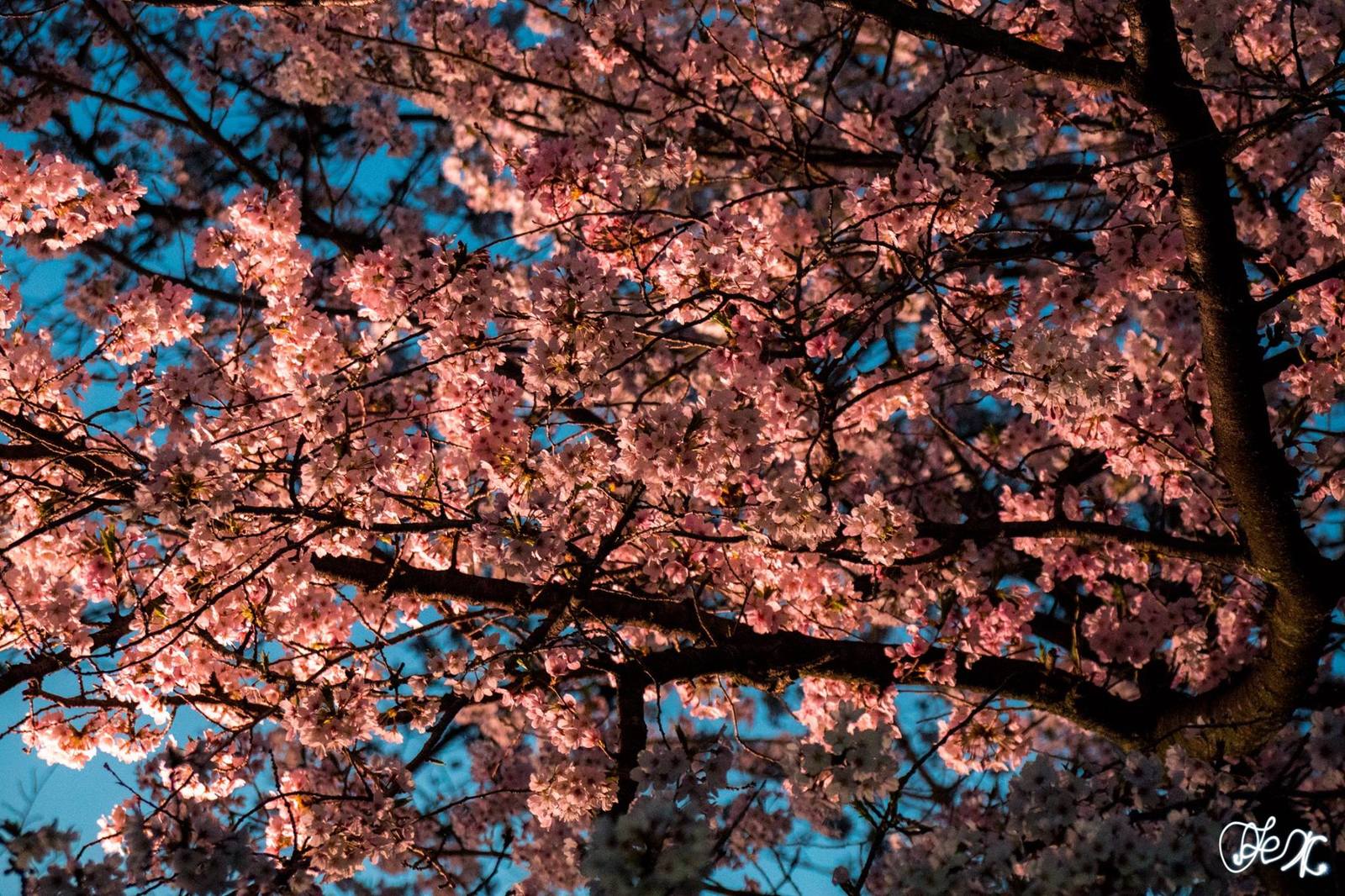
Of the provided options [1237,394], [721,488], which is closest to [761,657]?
[721,488]

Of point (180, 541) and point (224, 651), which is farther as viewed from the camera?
point (180, 541)

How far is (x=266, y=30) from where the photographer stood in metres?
7.46

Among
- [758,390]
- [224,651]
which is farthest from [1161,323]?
[224,651]

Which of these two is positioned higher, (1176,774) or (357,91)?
(357,91)

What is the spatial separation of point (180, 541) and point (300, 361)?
98 centimetres

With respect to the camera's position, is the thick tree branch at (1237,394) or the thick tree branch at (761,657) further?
the thick tree branch at (761,657)

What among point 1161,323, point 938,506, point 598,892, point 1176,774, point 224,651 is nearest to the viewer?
point 598,892

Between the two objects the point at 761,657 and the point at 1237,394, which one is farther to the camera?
the point at 761,657

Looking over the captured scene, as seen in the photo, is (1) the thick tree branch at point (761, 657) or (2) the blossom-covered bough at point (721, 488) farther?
(1) the thick tree branch at point (761, 657)

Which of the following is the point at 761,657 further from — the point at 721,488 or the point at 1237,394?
the point at 1237,394

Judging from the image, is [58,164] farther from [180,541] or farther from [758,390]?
[758,390]

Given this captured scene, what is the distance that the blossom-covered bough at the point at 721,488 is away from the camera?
10.4 feet

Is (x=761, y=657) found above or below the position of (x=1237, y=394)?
below

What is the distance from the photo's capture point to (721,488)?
14.5 feet
